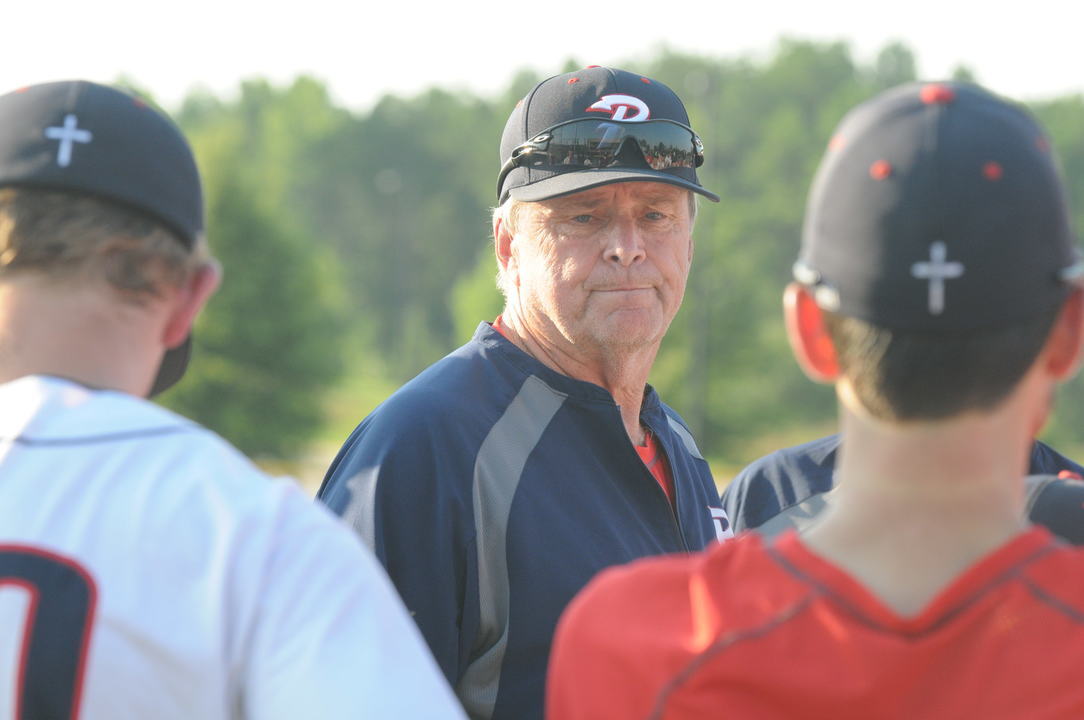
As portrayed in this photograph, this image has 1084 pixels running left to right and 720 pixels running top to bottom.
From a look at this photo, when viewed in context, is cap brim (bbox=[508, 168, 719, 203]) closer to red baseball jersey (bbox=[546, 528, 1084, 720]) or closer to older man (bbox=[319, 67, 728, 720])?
older man (bbox=[319, 67, 728, 720])

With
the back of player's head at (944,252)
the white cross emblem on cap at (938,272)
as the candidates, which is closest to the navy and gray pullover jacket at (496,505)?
the back of player's head at (944,252)

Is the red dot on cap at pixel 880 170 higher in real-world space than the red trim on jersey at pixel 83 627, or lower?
higher

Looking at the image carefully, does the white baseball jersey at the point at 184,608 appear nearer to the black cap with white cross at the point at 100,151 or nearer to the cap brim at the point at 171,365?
the black cap with white cross at the point at 100,151

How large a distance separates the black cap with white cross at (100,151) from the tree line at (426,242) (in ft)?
79.9

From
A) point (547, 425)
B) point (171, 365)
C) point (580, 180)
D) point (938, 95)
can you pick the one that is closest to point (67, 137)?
point (171, 365)

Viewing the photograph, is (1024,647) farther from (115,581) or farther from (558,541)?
(558,541)

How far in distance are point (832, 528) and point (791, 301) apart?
313 mm

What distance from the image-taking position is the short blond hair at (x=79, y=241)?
5.43 feet

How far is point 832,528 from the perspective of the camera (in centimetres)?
154

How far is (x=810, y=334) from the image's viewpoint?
63.9 inches

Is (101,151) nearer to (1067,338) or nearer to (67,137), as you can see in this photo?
(67,137)

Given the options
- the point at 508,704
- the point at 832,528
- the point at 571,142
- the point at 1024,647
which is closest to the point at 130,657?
the point at 832,528

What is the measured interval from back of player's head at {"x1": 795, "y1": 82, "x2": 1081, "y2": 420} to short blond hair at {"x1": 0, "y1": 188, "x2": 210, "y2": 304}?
95cm

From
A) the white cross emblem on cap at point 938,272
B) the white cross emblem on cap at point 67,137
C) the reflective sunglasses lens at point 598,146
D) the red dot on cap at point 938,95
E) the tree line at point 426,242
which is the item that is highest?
the red dot on cap at point 938,95
